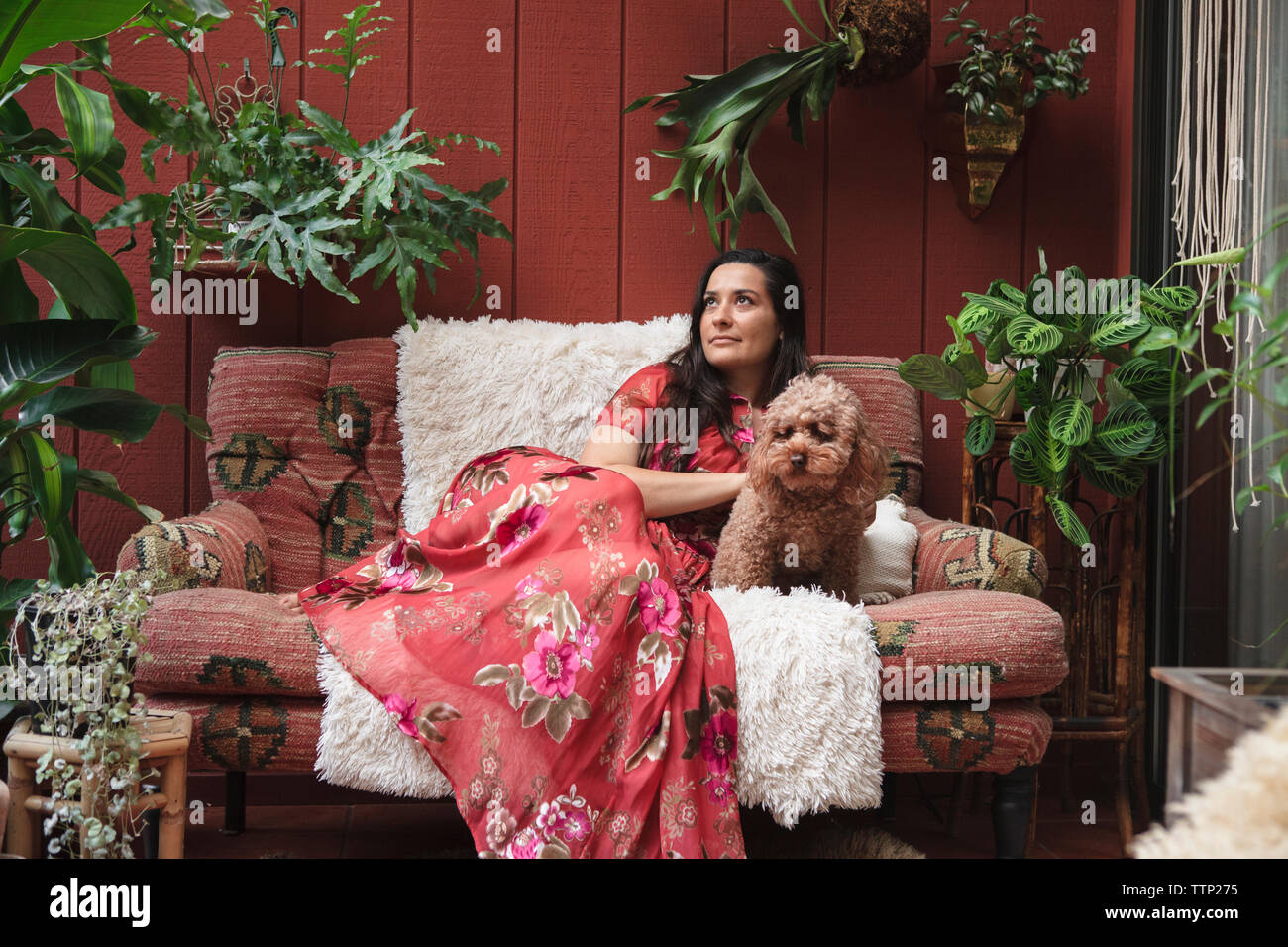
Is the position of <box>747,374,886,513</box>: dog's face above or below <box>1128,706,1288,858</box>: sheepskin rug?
above

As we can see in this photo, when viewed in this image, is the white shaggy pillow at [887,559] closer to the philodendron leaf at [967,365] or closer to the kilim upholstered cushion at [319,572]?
the kilim upholstered cushion at [319,572]

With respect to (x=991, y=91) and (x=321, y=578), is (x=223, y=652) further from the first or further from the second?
(x=991, y=91)

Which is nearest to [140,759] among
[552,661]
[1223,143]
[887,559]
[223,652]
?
[223,652]

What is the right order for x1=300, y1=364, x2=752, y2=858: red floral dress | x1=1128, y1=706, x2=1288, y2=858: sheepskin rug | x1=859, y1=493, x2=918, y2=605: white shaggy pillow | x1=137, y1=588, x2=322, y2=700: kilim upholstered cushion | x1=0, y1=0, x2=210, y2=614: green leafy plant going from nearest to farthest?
x1=1128, y1=706, x2=1288, y2=858: sheepskin rug, x1=0, y1=0, x2=210, y2=614: green leafy plant, x1=300, y1=364, x2=752, y2=858: red floral dress, x1=137, y1=588, x2=322, y2=700: kilim upholstered cushion, x1=859, y1=493, x2=918, y2=605: white shaggy pillow

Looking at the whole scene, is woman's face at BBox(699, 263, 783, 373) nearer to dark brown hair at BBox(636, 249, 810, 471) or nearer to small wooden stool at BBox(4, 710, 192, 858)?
dark brown hair at BBox(636, 249, 810, 471)

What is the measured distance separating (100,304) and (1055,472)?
5.90ft

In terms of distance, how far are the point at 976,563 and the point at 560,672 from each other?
87cm

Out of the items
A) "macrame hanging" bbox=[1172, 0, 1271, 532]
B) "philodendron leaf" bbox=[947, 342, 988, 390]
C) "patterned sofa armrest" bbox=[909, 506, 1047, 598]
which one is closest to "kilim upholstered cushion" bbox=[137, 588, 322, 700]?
"patterned sofa armrest" bbox=[909, 506, 1047, 598]

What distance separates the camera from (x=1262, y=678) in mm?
629

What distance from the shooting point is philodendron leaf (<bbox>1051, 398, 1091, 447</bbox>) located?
6.43ft

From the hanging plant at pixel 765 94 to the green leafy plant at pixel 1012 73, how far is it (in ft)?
0.47

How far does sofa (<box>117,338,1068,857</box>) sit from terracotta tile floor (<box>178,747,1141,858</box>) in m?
0.15

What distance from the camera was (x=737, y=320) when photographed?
225 cm

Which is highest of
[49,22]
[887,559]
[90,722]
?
[49,22]
